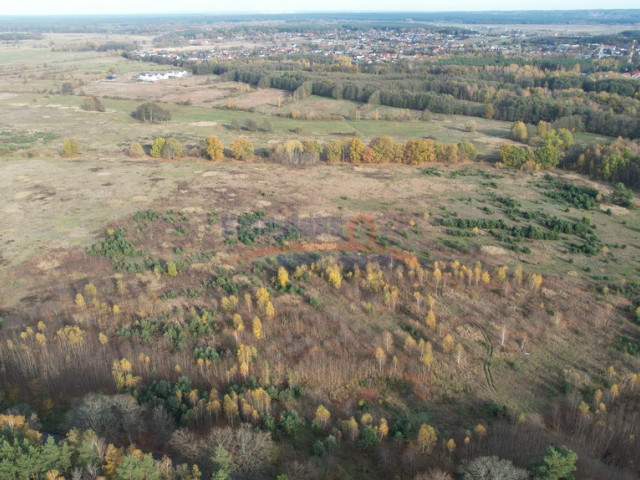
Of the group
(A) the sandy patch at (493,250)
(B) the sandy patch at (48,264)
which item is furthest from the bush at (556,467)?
(B) the sandy patch at (48,264)

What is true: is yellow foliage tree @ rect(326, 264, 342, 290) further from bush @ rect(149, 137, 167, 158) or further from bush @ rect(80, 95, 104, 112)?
bush @ rect(80, 95, 104, 112)

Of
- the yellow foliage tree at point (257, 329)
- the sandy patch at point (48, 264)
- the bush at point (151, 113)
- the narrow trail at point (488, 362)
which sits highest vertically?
the bush at point (151, 113)

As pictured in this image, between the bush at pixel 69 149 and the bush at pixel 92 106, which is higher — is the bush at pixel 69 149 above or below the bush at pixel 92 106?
below

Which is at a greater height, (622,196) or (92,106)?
(92,106)

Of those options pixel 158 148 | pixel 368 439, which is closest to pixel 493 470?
pixel 368 439

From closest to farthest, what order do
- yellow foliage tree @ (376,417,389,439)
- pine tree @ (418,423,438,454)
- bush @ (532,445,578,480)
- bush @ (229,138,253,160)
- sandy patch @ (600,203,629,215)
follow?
bush @ (532,445,578,480) < pine tree @ (418,423,438,454) < yellow foliage tree @ (376,417,389,439) < sandy patch @ (600,203,629,215) < bush @ (229,138,253,160)

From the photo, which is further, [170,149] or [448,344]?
[170,149]

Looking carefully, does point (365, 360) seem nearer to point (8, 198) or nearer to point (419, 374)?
point (419, 374)

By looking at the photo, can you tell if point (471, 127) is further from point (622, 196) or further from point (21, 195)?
point (21, 195)

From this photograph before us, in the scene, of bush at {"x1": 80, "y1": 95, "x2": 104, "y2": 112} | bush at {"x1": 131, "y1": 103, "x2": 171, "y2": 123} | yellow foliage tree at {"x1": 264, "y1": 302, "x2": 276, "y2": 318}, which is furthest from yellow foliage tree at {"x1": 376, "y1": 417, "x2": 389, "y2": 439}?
bush at {"x1": 80, "y1": 95, "x2": 104, "y2": 112}

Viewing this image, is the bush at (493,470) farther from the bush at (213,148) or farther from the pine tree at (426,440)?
the bush at (213,148)

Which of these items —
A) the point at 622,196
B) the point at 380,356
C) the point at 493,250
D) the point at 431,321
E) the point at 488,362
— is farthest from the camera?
the point at 622,196
